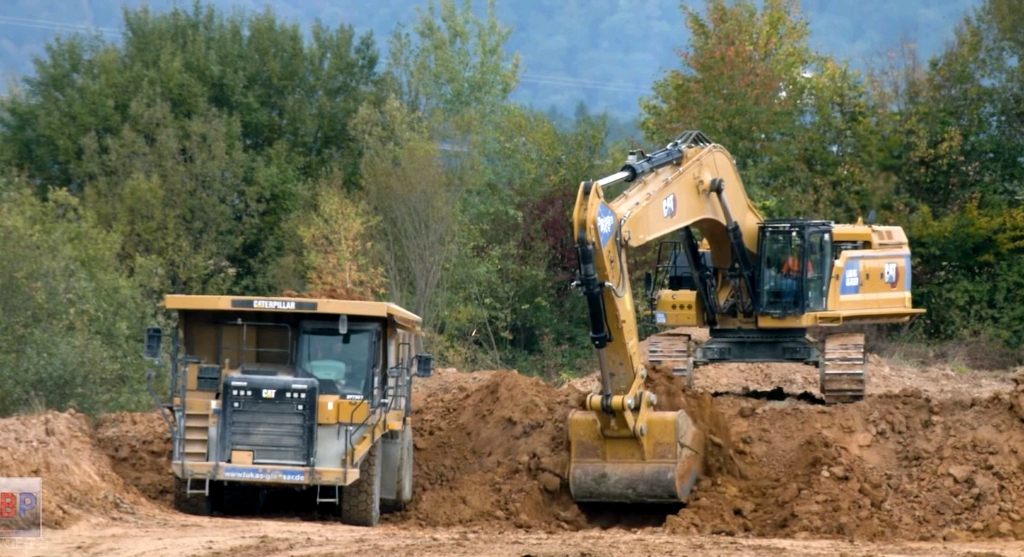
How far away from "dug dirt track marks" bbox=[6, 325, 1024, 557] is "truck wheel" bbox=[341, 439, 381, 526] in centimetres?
35

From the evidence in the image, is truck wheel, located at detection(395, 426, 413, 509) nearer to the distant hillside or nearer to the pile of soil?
the pile of soil

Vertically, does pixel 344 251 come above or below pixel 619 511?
above

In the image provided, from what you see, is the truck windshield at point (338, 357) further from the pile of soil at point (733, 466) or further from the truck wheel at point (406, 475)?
the pile of soil at point (733, 466)

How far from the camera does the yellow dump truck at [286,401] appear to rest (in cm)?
1488

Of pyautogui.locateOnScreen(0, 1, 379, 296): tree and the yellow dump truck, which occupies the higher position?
pyautogui.locateOnScreen(0, 1, 379, 296): tree

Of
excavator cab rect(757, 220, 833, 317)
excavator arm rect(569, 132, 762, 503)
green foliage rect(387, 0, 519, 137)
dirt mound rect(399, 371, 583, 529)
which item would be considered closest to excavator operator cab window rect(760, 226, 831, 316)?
excavator cab rect(757, 220, 833, 317)

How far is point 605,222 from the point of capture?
14.4 metres

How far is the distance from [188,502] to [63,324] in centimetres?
930

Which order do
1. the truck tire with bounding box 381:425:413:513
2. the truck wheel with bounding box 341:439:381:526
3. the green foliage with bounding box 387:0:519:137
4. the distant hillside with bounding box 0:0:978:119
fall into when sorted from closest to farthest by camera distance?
the truck wheel with bounding box 341:439:381:526, the truck tire with bounding box 381:425:413:513, the green foliage with bounding box 387:0:519:137, the distant hillside with bounding box 0:0:978:119

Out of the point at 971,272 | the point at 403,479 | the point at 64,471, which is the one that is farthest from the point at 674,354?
the point at 971,272

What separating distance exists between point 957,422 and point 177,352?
28.2ft

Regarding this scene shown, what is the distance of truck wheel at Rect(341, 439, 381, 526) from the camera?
15.4 m

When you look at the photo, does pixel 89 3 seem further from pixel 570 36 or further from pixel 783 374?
pixel 783 374

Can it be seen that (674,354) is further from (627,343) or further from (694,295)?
(627,343)
